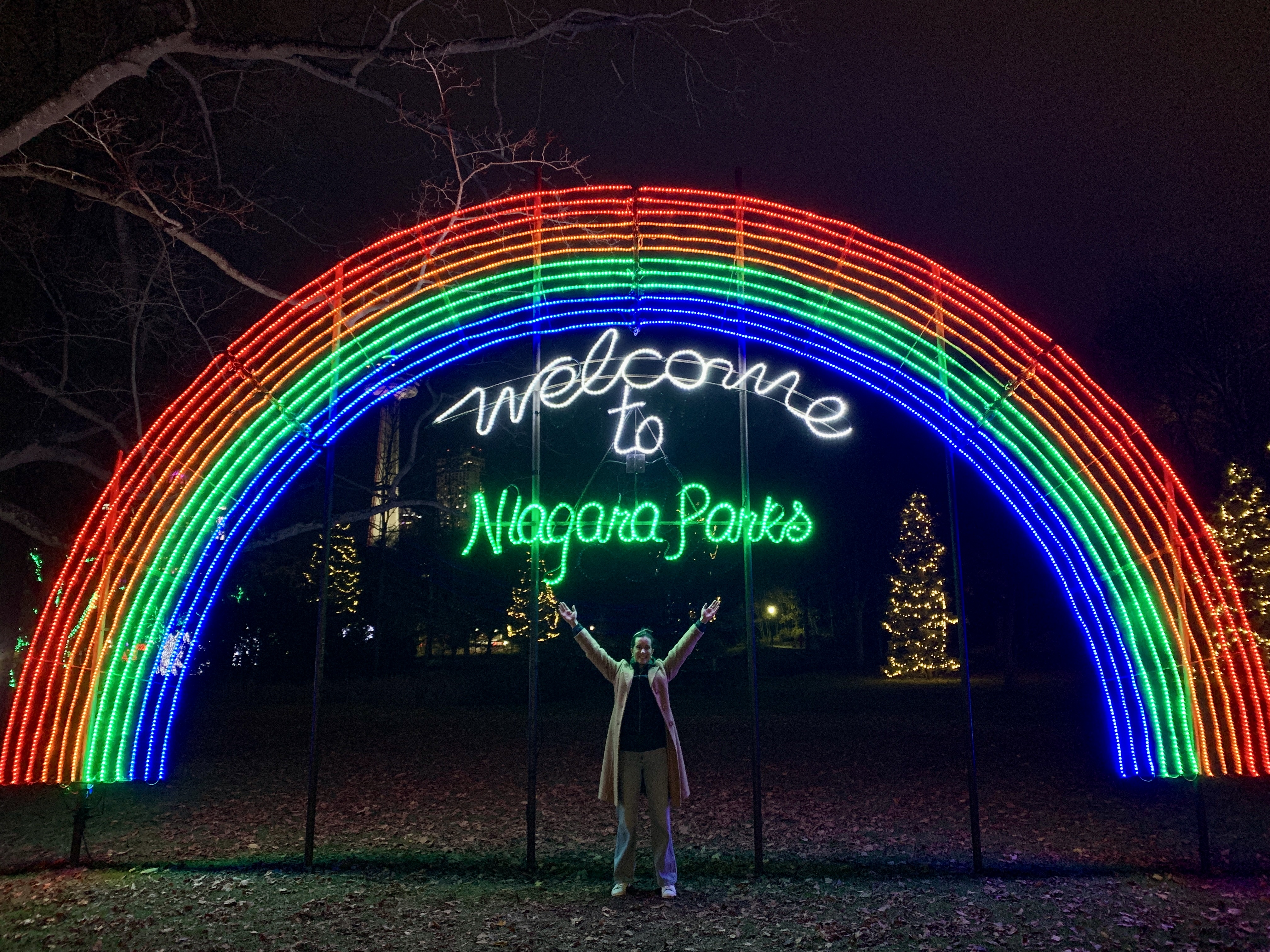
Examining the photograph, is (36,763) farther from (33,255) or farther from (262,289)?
(33,255)

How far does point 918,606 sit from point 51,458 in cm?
2768

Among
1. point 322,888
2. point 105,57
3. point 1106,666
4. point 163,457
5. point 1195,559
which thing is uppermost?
point 105,57

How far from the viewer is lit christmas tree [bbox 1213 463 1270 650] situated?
47.7 feet

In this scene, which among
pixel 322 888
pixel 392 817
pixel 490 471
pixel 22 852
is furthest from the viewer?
pixel 490 471

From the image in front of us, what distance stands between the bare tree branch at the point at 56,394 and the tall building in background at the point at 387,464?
3.95m

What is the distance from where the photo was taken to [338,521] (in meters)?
14.6

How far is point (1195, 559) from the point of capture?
7988 millimetres

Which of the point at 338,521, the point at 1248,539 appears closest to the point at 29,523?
the point at 338,521

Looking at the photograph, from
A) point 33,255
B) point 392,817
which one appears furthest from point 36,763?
point 33,255

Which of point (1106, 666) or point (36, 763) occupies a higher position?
point (1106, 666)

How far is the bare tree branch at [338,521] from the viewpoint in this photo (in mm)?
14859

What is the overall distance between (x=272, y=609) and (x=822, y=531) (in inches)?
751

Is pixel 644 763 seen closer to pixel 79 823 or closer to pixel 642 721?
pixel 642 721

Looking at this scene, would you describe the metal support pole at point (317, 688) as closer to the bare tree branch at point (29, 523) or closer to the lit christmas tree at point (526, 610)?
the bare tree branch at point (29, 523)
